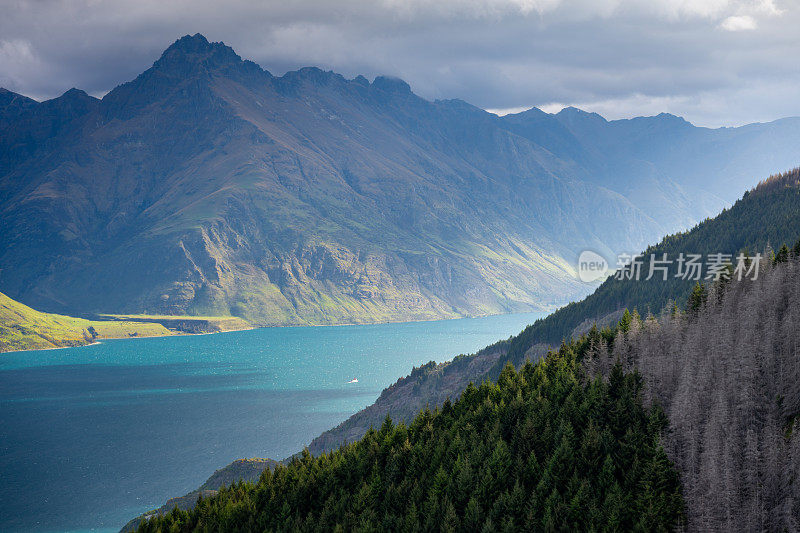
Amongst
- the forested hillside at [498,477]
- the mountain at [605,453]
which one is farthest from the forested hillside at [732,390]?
the forested hillside at [498,477]

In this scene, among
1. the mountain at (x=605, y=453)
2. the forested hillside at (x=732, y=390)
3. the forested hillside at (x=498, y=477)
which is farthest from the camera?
the forested hillside at (x=498, y=477)

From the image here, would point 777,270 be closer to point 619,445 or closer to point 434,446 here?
point 619,445

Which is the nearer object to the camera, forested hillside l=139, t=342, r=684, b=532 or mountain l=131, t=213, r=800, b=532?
mountain l=131, t=213, r=800, b=532

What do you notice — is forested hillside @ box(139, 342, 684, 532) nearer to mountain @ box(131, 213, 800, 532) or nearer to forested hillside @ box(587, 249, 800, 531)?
mountain @ box(131, 213, 800, 532)

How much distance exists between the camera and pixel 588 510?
7925 cm

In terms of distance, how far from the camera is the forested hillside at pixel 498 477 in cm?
8012

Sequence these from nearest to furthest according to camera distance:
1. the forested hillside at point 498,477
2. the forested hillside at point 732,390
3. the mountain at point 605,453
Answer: the forested hillside at point 732,390 < the mountain at point 605,453 < the forested hillside at point 498,477

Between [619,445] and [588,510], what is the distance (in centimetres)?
1590

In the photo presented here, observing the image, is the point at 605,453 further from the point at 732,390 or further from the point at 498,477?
the point at 732,390

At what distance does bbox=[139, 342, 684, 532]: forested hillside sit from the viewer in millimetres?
80125

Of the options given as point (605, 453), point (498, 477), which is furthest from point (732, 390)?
point (498, 477)

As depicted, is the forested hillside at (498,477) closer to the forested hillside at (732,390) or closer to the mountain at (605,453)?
the mountain at (605,453)

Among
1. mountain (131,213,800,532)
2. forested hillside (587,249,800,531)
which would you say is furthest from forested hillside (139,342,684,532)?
forested hillside (587,249,800,531)

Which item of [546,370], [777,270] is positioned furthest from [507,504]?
[777,270]
